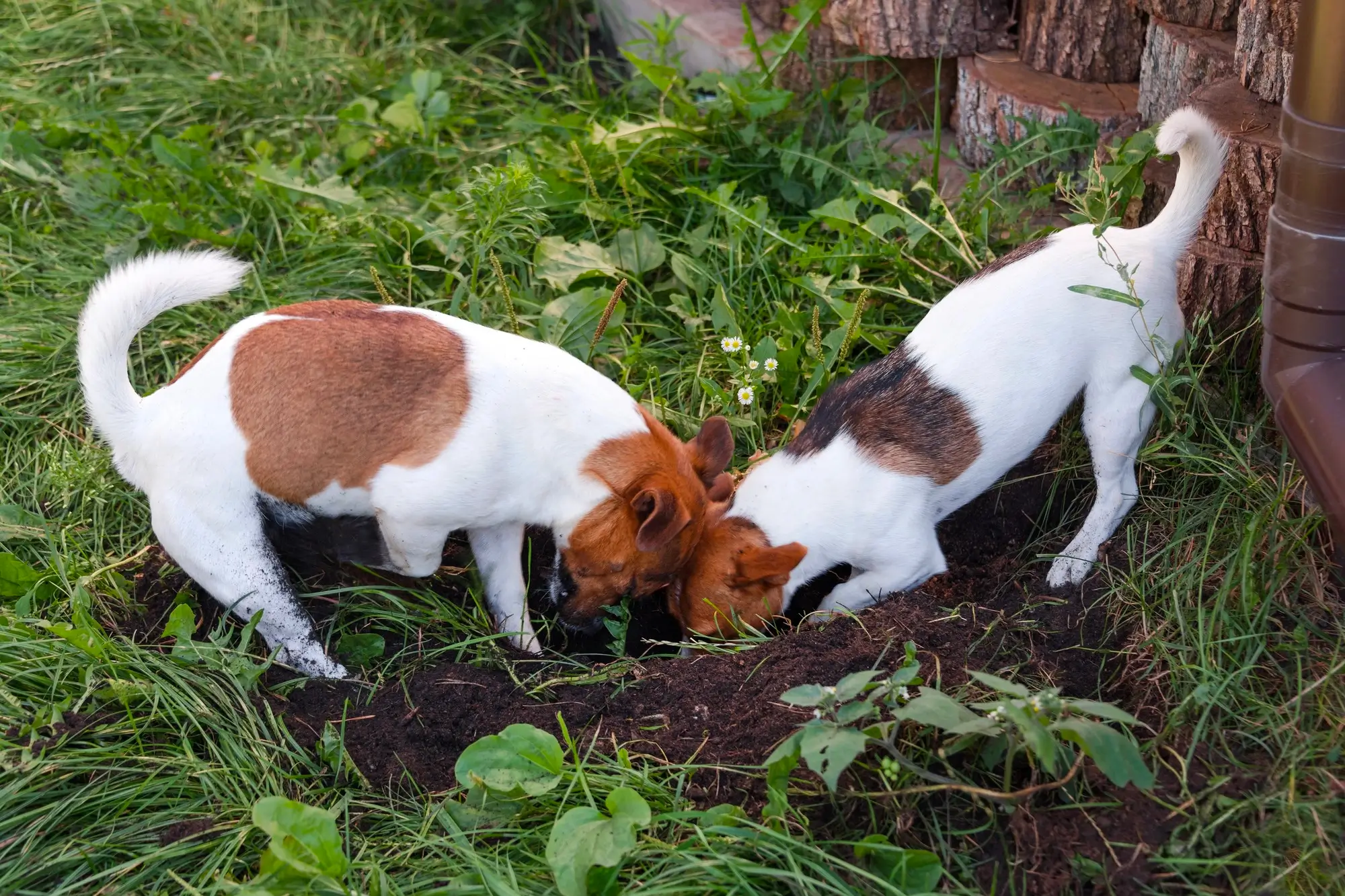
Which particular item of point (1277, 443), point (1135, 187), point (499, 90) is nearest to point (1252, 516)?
point (1277, 443)

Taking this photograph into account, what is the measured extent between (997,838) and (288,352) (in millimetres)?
2377

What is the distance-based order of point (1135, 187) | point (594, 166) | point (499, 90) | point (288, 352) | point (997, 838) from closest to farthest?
point (997, 838) → point (288, 352) → point (1135, 187) → point (594, 166) → point (499, 90)

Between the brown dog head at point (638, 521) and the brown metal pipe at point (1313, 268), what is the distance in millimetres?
1615

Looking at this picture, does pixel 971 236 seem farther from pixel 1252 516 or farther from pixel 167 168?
pixel 167 168

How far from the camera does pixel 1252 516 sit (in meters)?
3.29

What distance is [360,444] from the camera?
3514 mm

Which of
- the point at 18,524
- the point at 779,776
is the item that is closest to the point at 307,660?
the point at 18,524

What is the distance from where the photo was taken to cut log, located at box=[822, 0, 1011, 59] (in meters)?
5.07

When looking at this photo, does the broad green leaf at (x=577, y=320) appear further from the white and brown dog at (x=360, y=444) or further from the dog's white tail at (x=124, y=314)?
the dog's white tail at (x=124, y=314)

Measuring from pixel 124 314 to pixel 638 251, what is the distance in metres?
2.09

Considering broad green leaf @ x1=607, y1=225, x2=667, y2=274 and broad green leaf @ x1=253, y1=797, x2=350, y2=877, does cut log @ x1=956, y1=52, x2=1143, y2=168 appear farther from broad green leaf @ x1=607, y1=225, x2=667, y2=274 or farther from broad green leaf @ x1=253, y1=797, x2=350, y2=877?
broad green leaf @ x1=253, y1=797, x2=350, y2=877

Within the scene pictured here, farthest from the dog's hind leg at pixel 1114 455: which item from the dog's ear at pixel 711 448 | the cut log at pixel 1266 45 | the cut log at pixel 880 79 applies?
the cut log at pixel 880 79

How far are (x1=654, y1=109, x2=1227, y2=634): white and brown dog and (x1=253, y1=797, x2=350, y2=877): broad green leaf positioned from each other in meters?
1.37

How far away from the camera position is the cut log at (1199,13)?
408 centimetres
